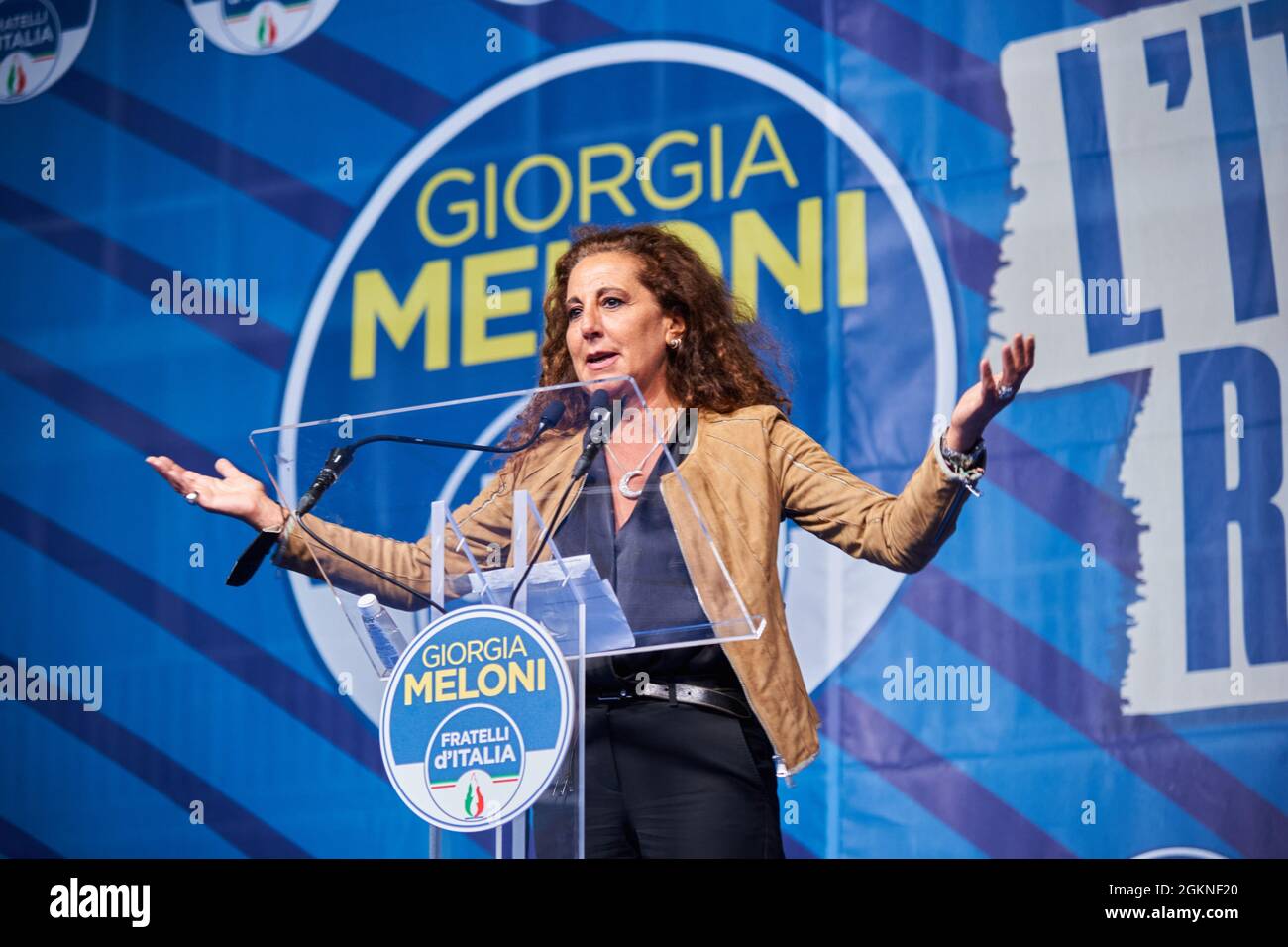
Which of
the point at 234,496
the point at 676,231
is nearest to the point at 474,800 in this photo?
the point at 234,496

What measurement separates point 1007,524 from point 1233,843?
31.8 inches

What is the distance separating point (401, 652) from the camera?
88.7 inches

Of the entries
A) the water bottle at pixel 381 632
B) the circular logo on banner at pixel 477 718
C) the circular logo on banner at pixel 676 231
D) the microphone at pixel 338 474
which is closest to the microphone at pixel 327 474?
the microphone at pixel 338 474

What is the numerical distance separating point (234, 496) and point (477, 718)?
639 mm

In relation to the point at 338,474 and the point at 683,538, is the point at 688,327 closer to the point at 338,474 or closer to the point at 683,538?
the point at 683,538

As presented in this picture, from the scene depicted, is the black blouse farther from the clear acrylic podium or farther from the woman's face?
the woman's face

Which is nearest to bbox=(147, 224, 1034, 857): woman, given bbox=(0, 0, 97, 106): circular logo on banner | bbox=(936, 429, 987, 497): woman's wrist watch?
bbox=(936, 429, 987, 497): woman's wrist watch

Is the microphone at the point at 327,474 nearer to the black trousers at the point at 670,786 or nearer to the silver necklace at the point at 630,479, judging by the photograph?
the silver necklace at the point at 630,479

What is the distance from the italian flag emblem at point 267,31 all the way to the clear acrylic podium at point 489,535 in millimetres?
2374

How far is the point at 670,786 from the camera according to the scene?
240 centimetres

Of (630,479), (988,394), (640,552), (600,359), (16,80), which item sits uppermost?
(16,80)
